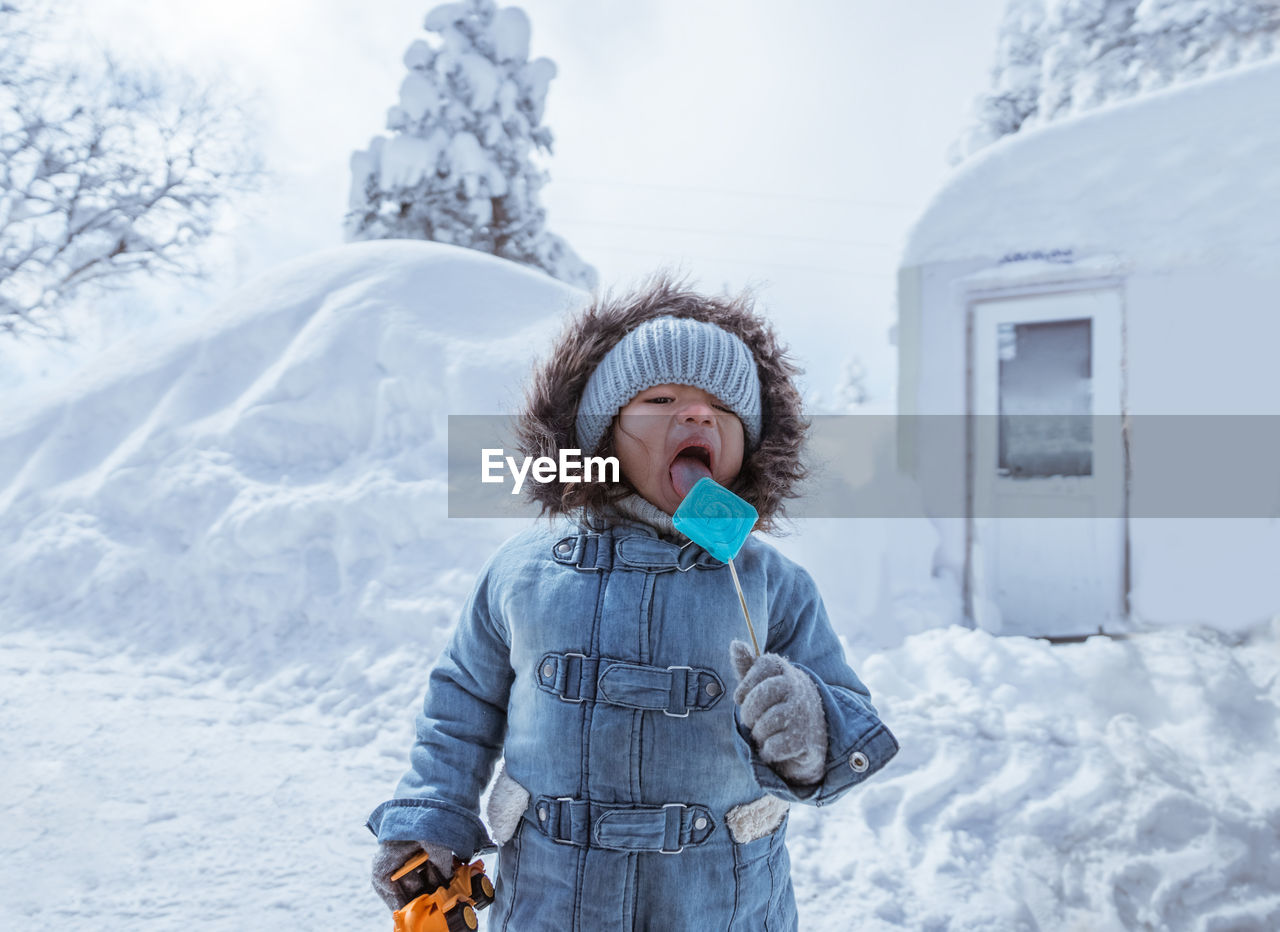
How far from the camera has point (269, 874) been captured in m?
2.63

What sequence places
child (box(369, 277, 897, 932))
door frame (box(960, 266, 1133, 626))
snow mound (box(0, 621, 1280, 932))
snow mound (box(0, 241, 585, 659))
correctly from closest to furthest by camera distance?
child (box(369, 277, 897, 932)) < snow mound (box(0, 621, 1280, 932)) < snow mound (box(0, 241, 585, 659)) < door frame (box(960, 266, 1133, 626))

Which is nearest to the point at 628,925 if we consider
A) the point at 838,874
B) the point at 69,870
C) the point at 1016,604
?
the point at 838,874

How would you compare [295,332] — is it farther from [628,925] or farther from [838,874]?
[628,925]

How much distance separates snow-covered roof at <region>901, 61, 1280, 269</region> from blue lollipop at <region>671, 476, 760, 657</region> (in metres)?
5.24

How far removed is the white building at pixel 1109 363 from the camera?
506 centimetres

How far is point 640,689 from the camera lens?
1.31m

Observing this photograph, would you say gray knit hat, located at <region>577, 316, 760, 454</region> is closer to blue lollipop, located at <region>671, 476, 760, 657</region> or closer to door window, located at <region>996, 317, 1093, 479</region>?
blue lollipop, located at <region>671, 476, 760, 657</region>

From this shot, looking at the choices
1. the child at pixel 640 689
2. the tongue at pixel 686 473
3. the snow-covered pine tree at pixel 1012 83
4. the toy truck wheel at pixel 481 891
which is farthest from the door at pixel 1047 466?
the snow-covered pine tree at pixel 1012 83

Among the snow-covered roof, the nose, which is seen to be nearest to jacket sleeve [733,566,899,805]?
the nose

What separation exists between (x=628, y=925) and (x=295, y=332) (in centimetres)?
740

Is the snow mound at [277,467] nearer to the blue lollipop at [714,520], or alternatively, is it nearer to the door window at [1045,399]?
the blue lollipop at [714,520]

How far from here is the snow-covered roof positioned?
16.6 feet

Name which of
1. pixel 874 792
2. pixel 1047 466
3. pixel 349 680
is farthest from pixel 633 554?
pixel 1047 466

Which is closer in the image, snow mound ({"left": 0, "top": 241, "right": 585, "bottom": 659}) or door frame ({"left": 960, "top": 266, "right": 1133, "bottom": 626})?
snow mound ({"left": 0, "top": 241, "right": 585, "bottom": 659})
